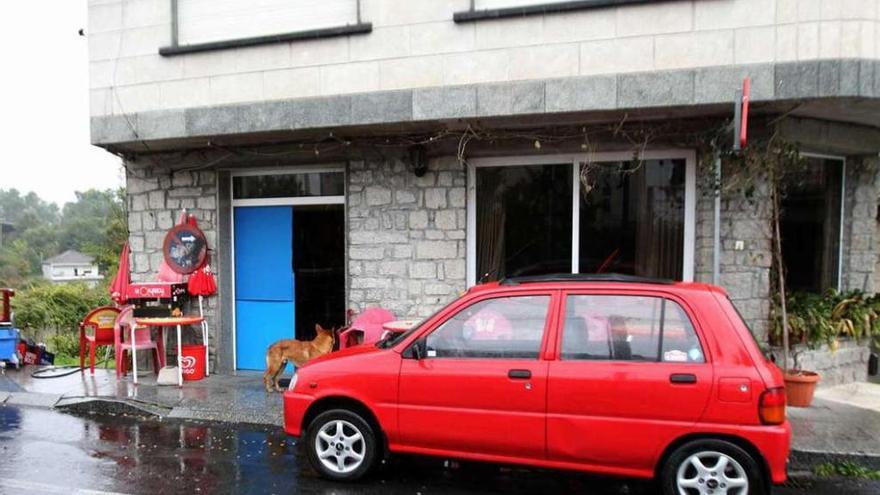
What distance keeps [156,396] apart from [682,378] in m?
6.17

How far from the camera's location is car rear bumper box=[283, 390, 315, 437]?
4.71 m

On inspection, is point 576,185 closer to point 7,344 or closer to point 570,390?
point 570,390

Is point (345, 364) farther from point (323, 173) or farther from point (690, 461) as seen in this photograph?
point (323, 173)

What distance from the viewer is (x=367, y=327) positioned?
7.50m

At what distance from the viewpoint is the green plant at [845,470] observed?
4.96m

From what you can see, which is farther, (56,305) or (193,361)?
(56,305)

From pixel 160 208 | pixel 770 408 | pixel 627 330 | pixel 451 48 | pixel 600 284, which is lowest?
pixel 770 408

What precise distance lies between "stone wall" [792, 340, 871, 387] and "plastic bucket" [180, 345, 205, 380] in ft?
24.8

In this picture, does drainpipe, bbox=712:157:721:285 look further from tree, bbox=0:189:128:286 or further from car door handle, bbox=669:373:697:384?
tree, bbox=0:189:128:286

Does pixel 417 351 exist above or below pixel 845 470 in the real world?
above

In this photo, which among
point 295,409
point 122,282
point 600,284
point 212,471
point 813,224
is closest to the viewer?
point 600,284

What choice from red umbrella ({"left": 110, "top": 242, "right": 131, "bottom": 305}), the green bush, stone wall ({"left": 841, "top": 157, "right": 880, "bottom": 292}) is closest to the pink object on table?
red umbrella ({"left": 110, "top": 242, "right": 131, "bottom": 305})

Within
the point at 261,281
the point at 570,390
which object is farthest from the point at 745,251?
the point at 261,281

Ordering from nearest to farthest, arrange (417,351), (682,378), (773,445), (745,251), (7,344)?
(773,445) → (682,378) → (417,351) → (745,251) → (7,344)
